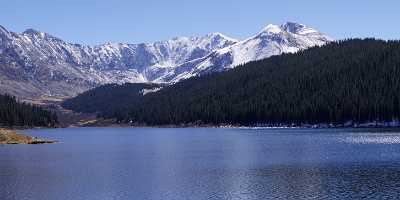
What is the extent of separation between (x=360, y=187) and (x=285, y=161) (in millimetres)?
40106

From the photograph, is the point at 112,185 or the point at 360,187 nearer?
the point at 360,187

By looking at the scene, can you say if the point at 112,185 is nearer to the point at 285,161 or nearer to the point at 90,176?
the point at 90,176

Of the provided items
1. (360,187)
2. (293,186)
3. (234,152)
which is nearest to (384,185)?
(360,187)

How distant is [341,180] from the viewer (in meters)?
94.1

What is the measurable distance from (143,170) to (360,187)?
143 feet

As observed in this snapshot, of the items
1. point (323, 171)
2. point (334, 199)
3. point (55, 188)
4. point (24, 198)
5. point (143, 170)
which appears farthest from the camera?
point (143, 170)

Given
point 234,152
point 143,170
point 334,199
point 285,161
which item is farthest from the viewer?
point 234,152

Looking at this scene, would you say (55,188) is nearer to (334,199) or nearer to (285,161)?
(334,199)

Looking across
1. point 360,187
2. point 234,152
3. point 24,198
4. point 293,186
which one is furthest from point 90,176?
point 234,152

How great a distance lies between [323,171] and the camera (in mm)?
105438

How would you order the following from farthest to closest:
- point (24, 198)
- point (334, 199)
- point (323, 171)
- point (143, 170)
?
point (143, 170), point (323, 171), point (24, 198), point (334, 199)

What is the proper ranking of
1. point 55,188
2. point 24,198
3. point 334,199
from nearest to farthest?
point 334,199 < point 24,198 < point 55,188

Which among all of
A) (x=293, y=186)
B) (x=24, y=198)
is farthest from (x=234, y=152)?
(x=24, y=198)

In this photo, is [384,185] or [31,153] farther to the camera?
[31,153]
